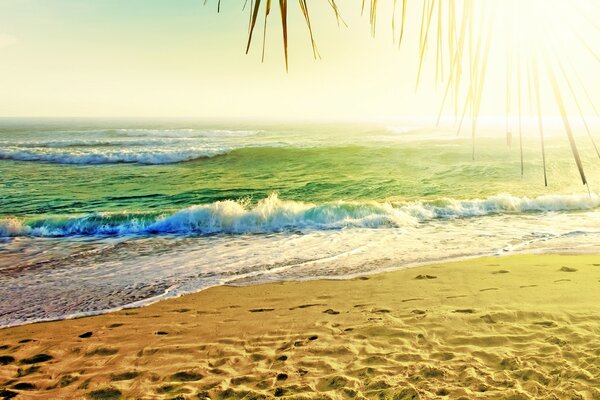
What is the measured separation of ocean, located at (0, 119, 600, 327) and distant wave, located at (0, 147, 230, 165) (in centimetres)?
240

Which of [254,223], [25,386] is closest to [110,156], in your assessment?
[254,223]

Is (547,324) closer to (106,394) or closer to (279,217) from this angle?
(106,394)

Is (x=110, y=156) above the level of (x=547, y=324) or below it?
above

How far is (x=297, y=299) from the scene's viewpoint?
6.04 meters

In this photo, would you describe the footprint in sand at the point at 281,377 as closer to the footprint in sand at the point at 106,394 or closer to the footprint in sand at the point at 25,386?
the footprint in sand at the point at 106,394

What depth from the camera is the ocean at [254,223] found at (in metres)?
7.39

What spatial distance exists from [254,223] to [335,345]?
783 centimetres

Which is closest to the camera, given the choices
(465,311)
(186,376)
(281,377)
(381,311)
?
(281,377)

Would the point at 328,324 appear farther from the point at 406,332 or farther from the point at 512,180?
the point at 512,180

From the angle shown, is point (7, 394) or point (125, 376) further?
point (125, 376)

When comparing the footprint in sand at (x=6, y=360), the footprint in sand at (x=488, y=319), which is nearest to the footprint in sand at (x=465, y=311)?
the footprint in sand at (x=488, y=319)

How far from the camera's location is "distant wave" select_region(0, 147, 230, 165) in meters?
27.4

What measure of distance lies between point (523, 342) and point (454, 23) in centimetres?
426

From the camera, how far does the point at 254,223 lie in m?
12.1
